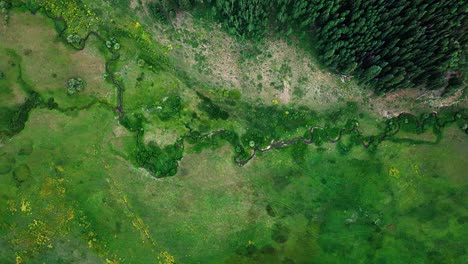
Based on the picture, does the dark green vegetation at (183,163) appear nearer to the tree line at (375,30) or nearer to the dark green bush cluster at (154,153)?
the dark green bush cluster at (154,153)

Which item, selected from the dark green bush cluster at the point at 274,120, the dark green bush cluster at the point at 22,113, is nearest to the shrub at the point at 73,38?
the dark green bush cluster at the point at 22,113

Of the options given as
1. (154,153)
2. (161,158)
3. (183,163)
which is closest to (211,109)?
(183,163)

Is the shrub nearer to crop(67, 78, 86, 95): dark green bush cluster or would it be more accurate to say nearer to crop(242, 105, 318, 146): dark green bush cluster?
crop(67, 78, 86, 95): dark green bush cluster

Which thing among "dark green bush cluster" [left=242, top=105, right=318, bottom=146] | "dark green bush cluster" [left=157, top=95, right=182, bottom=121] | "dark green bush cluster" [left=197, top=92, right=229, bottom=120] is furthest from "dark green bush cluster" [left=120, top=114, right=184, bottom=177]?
"dark green bush cluster" [left=242, top=105, right=318, bottom=146]

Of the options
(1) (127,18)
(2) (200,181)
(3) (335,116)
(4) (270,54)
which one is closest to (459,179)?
(3) (335,116)

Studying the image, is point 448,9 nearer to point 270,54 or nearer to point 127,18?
point 270,54

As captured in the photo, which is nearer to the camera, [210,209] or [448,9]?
[448,9]
